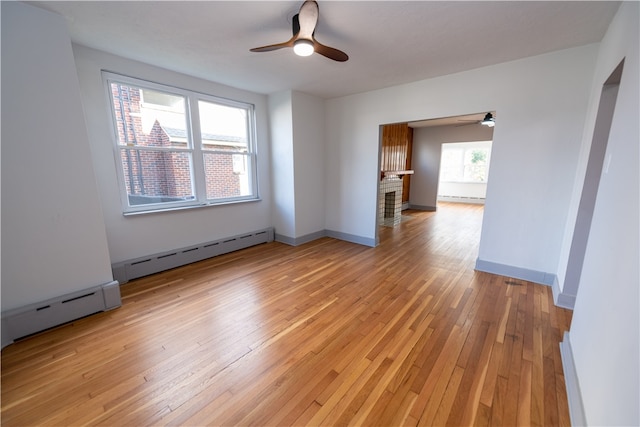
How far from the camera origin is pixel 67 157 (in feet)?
7.00

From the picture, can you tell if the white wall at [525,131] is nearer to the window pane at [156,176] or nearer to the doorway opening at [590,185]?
the doorway opening at [590,185]

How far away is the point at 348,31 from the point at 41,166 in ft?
9.30

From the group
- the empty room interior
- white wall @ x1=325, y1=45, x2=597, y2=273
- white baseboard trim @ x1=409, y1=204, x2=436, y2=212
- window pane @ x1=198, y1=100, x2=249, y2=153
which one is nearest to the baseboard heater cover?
the empty room interior

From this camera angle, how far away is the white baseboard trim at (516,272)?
293 centimetres

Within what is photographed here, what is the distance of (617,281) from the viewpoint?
45.3 inches

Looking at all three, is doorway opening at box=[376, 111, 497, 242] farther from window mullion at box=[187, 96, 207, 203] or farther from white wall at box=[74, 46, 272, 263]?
window mullion at box=[187, 96, 207, 203]

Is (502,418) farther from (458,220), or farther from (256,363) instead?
(458,220)

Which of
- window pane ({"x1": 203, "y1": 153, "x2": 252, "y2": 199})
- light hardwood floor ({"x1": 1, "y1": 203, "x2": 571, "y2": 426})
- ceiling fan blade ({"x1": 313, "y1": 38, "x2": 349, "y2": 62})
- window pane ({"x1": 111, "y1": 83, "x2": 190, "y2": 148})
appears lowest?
light hardwood floor ({"x1": 1, "y1": 203, "x2": 571, "y2": 426})

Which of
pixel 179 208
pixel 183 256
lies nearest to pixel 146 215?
pixel 179 208

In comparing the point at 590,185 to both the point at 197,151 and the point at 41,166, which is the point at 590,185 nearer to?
the point at 197,151

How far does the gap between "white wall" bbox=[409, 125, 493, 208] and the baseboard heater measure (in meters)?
5.53

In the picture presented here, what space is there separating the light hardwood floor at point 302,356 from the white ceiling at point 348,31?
102 inches

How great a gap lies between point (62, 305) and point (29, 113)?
5.35 ft

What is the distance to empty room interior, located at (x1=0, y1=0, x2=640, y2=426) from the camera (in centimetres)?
146
